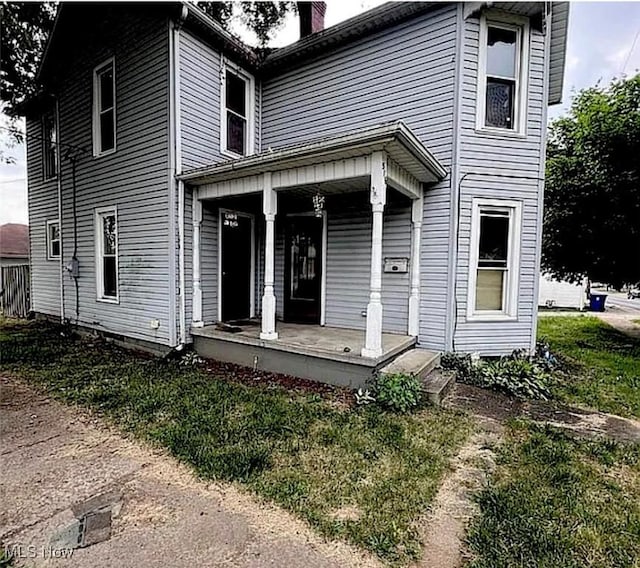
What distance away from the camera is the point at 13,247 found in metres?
22.0

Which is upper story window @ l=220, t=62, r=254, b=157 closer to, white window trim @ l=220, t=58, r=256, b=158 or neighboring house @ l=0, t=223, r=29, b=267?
white window trim @ l=220, t=58, r=256, b=158

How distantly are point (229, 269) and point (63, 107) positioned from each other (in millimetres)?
5640

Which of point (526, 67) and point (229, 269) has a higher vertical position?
point (526, 67)

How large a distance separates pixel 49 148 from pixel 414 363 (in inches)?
397

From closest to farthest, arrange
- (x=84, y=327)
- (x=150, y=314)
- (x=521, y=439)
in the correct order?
(x=521, y=439) < (x=150, y=314) < (x=84, y=327)

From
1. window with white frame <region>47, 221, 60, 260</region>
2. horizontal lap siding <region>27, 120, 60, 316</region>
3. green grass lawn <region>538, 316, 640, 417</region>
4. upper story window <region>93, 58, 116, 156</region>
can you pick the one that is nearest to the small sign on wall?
green grass lawn <region>538, 316, 640, 417</region>

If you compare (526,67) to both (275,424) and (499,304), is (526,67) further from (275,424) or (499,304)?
(275,424)

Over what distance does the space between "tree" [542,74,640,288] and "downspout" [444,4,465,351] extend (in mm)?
4158

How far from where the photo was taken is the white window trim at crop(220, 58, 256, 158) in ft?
23.2

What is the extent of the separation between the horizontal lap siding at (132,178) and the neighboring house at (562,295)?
17.2 meters

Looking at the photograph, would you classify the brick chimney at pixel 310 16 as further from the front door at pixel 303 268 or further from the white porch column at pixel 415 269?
the white porch column at pixel 415 269

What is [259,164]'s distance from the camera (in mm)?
5352

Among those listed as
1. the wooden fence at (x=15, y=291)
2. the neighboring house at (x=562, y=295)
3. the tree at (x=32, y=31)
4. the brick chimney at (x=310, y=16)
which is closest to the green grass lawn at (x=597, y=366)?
the neighboring house at (x=562, y=295)

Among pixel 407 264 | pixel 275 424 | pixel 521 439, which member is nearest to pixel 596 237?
pixel 407 264
